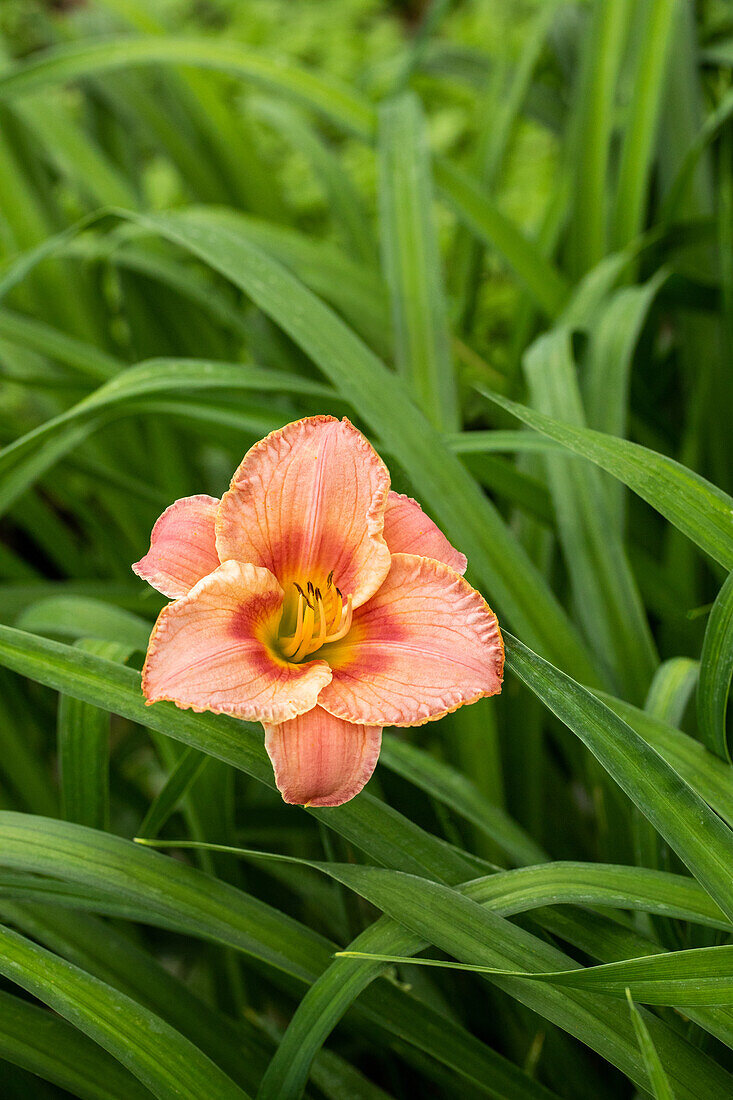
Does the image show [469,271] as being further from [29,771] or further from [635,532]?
[29,771]

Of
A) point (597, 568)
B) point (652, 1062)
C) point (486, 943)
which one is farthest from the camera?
point (597, 568)

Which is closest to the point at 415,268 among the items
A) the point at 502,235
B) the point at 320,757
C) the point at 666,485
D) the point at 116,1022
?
the point at 502,235

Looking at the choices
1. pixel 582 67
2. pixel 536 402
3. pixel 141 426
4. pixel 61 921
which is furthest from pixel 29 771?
pixel 582 67

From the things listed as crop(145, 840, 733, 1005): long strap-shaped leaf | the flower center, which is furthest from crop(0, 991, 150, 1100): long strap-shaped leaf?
the flower center

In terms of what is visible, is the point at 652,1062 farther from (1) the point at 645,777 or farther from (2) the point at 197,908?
(2) the point at 197,908

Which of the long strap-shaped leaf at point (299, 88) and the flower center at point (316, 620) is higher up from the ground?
the long strap-shaped leaf at point (299, 88)

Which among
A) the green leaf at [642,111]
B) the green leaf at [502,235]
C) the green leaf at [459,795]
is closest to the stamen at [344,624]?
the green leaf at [459,795]

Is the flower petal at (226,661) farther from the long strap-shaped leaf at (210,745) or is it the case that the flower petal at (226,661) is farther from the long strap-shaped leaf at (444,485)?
the long strap-shaped leaf at (444,485)
